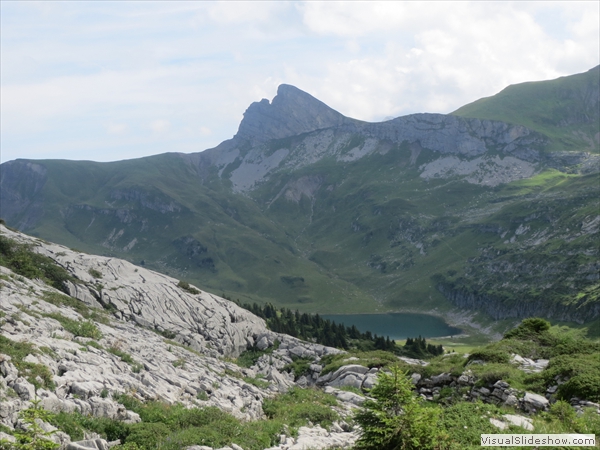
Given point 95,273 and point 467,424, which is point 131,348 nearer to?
point 467,424

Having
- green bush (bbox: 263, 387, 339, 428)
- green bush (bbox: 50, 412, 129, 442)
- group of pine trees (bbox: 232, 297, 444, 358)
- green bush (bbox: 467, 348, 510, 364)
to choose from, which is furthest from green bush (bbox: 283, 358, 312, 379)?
green bush (bbox: 50, 412, 129, 442)

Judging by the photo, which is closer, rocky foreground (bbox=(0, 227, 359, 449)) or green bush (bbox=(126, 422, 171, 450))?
green bush (bbox=(126, 422, 171, 450))

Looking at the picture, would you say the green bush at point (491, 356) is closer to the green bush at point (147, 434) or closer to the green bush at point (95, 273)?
the green bush at point (147, 434)

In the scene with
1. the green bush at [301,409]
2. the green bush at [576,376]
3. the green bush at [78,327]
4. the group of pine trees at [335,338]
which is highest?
the green bush at [78,327]

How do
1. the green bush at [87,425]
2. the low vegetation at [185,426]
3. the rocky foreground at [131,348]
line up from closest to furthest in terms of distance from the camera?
the green bush at [87,425]
the low vegetation at [185,426]
the rocky foreground at [131,348]

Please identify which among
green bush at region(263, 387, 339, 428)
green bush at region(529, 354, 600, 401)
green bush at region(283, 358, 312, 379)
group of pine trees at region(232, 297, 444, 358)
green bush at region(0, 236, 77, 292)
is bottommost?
group of pine trees at region(232, 297, 444, 358)

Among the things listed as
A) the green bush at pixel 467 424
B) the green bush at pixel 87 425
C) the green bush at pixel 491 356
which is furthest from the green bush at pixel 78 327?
the green bush at pixel 491 356

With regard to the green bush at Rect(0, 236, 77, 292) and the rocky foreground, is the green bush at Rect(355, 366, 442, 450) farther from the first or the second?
the green bush at Rect(0, 236, 77, 292)

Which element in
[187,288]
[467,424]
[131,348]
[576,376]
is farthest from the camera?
[187,288]

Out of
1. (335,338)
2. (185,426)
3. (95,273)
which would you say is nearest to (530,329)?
(185,426)

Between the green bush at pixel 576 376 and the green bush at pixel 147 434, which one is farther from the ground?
the green bush at pixel 576 376

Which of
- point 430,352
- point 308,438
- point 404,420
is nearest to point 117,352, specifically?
point 308,438

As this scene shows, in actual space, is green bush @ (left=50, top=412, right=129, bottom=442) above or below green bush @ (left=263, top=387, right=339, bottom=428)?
above

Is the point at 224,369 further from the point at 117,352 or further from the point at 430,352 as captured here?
the point at 430,352
